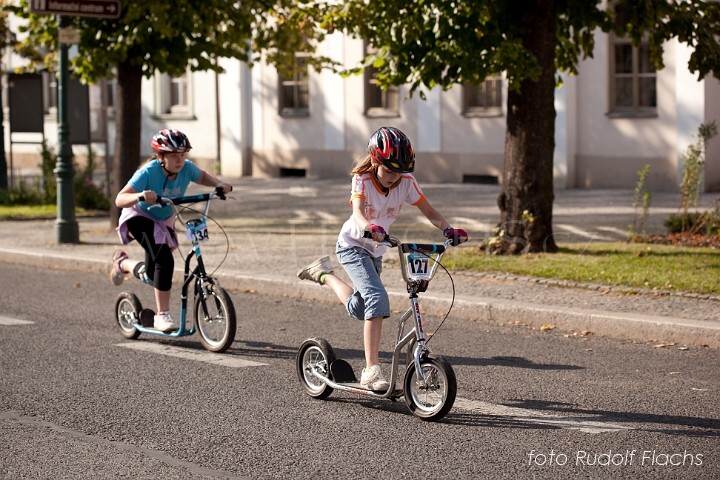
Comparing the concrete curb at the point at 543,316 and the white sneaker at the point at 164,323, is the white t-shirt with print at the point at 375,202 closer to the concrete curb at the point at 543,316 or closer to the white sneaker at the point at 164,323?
the white sneaker at the point at 164,323

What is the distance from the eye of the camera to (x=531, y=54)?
44.6 ft

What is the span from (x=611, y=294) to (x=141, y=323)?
157 inches

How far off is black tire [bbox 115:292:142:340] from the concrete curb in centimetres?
246

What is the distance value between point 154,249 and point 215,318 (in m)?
0.78

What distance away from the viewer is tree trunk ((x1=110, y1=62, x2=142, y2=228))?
17.8 m

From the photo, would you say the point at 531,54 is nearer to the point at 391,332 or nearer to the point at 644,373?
the point at 391,332

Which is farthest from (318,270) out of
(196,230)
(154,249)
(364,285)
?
(154,249)

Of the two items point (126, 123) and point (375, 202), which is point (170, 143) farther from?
point (126, 123)

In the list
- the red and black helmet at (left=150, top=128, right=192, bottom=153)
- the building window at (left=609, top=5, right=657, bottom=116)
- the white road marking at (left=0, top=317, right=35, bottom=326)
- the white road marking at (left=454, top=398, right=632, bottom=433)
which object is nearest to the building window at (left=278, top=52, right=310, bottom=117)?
the building window at (left=609, top=5, right=657, bottom=116)

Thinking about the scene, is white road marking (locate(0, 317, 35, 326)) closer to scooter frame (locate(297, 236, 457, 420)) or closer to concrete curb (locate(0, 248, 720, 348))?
concrete curb (locate(0, 248, 720, 348))

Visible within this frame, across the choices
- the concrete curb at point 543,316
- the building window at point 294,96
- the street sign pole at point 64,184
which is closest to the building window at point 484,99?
the building window at point 294,96

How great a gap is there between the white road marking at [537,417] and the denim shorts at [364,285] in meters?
0.70

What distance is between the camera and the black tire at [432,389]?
22.6 ft

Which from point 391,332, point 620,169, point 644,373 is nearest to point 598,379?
point 644,373
